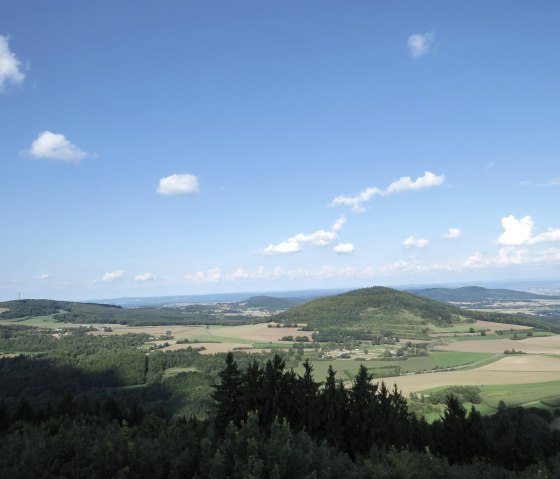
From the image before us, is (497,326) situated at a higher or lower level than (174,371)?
higher

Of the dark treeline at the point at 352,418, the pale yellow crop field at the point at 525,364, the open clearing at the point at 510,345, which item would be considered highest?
the dark treeline at the point at 352,418

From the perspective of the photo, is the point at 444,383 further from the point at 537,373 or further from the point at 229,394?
the point at 229,394

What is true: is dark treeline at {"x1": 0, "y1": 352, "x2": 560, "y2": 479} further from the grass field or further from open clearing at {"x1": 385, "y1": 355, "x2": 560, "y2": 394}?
the grass field

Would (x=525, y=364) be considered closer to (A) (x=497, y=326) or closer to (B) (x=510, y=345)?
(B) (x=510, y=345)

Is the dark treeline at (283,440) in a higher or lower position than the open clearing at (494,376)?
higher

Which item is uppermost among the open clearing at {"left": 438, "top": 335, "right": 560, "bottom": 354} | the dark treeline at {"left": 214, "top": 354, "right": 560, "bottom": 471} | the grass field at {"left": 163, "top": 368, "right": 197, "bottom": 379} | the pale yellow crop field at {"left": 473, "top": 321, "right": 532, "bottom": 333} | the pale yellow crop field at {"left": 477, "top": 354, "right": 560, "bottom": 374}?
the dark treeline at {"left": 214, "top": 354, "right": 560, "bottom": 471}

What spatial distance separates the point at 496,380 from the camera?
294ft

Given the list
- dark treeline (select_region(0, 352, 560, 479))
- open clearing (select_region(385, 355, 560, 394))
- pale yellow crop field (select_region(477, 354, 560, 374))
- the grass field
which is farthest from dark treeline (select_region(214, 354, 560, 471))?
the grass field

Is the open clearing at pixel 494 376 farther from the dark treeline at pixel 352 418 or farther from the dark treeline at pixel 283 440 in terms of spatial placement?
the dark treeline at pixel 352 418

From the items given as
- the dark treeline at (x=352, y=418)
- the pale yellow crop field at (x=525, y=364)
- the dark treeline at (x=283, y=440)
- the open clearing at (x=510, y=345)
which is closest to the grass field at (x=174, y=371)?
the dark treeline at (x=283, y=440)

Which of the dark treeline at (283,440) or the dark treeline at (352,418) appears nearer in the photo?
the dark treeline at (283,440)

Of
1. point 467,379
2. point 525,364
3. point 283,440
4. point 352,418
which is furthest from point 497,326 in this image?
point 283,440

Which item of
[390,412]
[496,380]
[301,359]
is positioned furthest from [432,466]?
[301,359]

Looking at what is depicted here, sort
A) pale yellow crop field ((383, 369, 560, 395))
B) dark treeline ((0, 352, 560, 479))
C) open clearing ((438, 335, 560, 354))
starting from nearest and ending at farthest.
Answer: dark treeline ((0, 352, 560, 479))
pale yellow crop field ((383, 369, 560, 395))
open clearing ((438, 335, 560, 354))
